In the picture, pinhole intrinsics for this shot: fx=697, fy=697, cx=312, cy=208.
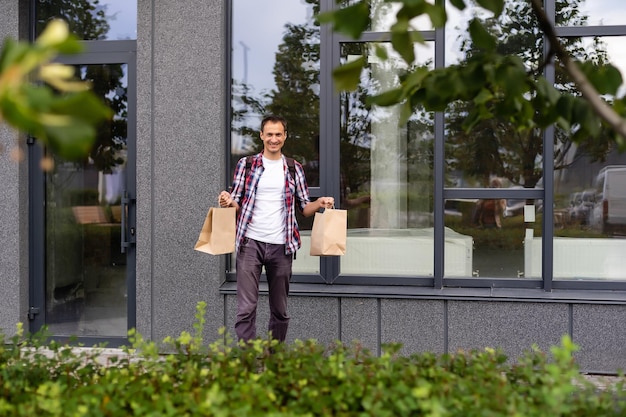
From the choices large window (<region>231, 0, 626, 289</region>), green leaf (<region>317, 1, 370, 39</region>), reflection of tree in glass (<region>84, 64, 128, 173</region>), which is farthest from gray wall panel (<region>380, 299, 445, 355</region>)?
green leaf (<region>317, 1, 370, 39</region>)

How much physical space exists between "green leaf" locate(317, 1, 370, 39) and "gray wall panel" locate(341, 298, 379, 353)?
12.7 feet

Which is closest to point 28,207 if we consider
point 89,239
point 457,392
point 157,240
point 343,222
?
point 89,239

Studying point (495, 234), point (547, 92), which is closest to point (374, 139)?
point (495, 234)

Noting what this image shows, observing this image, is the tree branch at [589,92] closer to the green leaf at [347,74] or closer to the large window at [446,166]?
the green leaf at [347,74]

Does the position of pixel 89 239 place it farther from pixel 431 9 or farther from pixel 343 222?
pixel 431 9

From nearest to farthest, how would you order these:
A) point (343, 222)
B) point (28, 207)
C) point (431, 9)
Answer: point (431, 9) → point (343, 222) → point (28, 207)

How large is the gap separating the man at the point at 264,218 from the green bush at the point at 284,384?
169cm

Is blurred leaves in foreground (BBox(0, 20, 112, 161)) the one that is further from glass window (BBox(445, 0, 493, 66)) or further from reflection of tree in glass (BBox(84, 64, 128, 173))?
reflection of tree in glass (BBox(84, 64, 128, 173))

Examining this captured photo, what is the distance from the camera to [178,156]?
18.8ft

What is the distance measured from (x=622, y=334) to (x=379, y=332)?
182 cm

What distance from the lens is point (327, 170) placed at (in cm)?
572

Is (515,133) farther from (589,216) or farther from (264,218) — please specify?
(264,218)

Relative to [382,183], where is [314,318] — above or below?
below

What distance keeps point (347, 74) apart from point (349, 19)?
0.23 m
